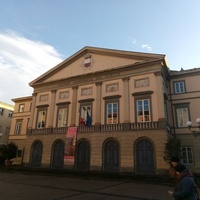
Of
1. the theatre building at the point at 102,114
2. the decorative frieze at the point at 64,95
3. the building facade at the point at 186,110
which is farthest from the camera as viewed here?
the decorative frieze at the point at 64,95

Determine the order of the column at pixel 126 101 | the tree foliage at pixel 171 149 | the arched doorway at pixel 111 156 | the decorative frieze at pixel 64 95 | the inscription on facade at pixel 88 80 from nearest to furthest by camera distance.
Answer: the tree foliage at pixel 171 149
the arched doorway at pixel 111 156
the column at pixel 126 101
the inscription on facade at pixel 88 80
the decorative frieze at pixel 64 95

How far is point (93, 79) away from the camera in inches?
910

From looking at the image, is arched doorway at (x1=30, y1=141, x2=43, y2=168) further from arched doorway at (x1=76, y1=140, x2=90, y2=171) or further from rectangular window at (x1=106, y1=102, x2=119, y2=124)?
rectangular window at (x1=106, y1=102, x2=119, y2=124)

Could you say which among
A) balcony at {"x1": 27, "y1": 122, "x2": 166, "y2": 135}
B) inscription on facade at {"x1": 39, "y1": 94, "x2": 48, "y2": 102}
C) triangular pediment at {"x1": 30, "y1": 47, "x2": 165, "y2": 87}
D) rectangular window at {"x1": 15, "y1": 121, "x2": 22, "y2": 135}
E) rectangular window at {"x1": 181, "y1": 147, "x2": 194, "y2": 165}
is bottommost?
rectangular window at {"x1": 181, "y1": 147, "x2": 194, "y2": 165}

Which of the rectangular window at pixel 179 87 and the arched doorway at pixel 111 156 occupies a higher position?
the rectangular window at pixel 179 87

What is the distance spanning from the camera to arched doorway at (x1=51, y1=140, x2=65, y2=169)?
22047mm

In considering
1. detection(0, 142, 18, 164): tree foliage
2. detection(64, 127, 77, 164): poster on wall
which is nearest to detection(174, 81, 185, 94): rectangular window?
detection(64, 127, 77, 164): poster on wall

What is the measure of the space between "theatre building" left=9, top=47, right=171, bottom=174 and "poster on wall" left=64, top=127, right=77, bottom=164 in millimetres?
53

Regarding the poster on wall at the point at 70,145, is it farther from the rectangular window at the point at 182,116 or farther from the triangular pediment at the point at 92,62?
the rectangular window at the point at 182,116

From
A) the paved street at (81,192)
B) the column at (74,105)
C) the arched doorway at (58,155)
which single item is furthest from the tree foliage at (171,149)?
the arched doorway at (58,155)

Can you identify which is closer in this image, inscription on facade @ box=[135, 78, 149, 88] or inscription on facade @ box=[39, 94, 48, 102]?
inscription on facade @ box=[135, 78, 149, 88]

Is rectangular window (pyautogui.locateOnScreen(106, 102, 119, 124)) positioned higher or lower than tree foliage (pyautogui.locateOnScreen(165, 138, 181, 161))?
higher

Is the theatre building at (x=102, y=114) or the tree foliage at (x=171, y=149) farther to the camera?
the theatre building at (x=102, y=114)

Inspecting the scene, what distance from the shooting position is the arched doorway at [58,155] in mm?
22047
